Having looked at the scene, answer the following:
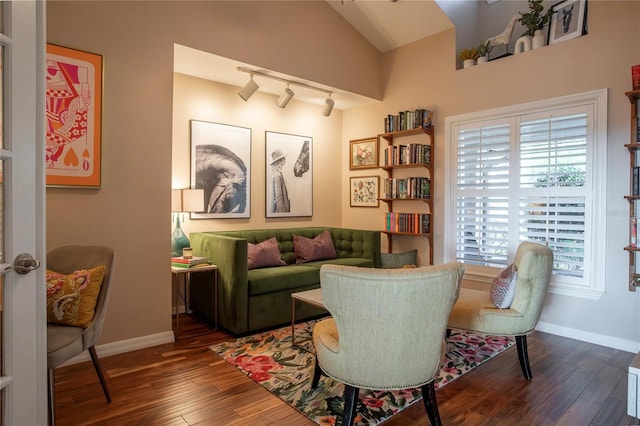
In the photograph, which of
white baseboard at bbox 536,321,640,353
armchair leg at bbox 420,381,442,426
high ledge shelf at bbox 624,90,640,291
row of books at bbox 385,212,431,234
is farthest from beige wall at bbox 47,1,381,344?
white baseboard at bbox 536,321,640,353

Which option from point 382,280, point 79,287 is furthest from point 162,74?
point 382,280

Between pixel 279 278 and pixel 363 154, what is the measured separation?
244 centimetres

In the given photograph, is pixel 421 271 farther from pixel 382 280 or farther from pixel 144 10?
pixel 144 10

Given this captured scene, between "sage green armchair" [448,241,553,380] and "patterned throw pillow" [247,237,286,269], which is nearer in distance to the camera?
"sage green armchair" [448,241,553,380]

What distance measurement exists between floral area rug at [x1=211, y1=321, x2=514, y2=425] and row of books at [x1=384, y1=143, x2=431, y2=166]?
1990 mm

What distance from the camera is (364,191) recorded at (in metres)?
5.33

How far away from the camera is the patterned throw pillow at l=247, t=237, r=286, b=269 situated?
3842 mm

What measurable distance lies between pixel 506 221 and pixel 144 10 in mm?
3786

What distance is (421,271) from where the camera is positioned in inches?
64.6

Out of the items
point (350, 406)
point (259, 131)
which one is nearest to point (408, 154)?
point (259, 131)

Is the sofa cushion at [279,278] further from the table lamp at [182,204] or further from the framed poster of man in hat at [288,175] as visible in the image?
the framed poster of man in hat at [288,175]

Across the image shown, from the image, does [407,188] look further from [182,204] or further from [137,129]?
[137,129]

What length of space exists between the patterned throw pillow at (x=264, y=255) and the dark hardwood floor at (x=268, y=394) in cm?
102

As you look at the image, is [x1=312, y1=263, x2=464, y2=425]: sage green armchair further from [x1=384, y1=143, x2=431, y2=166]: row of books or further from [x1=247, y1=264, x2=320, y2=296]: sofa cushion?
[x1=384, y1=143, x2=431, y2=166]: row of books
